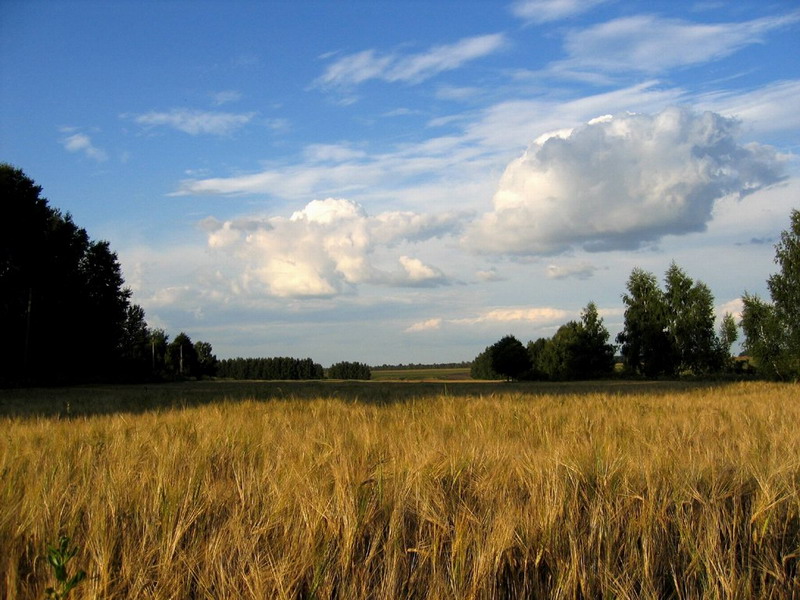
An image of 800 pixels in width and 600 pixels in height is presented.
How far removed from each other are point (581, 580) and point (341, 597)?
942 mm

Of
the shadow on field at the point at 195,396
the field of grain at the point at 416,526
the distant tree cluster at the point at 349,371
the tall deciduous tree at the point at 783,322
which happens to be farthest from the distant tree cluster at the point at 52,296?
the distant tree cluster at the point at 349,371

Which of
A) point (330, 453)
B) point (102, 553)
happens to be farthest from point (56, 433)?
point (102, 553)

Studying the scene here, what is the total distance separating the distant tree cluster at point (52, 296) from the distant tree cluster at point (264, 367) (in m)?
77.9

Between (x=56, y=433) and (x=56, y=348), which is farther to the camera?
(x=56, y=348)

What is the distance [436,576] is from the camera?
7.33ft

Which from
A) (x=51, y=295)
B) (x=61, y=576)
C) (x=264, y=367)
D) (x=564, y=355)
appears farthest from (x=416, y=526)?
(x=264, y=367)

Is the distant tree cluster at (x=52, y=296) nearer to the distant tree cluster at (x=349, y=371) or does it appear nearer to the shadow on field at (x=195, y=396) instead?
the shadow on field at (x=195, y=396)

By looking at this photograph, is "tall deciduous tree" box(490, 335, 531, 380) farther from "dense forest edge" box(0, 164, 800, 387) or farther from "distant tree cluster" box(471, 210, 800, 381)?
"dense forest edge" box(0, 164, 800, 387)

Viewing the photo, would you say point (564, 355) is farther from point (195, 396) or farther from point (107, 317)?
point (195, 396)

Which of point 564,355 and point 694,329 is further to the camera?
point 564,355

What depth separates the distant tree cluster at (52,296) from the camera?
30562 mm

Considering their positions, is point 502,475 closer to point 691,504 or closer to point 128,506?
point 691,504

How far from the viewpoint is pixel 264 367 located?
125 meters

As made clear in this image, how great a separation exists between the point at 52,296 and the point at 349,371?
85529 mm
